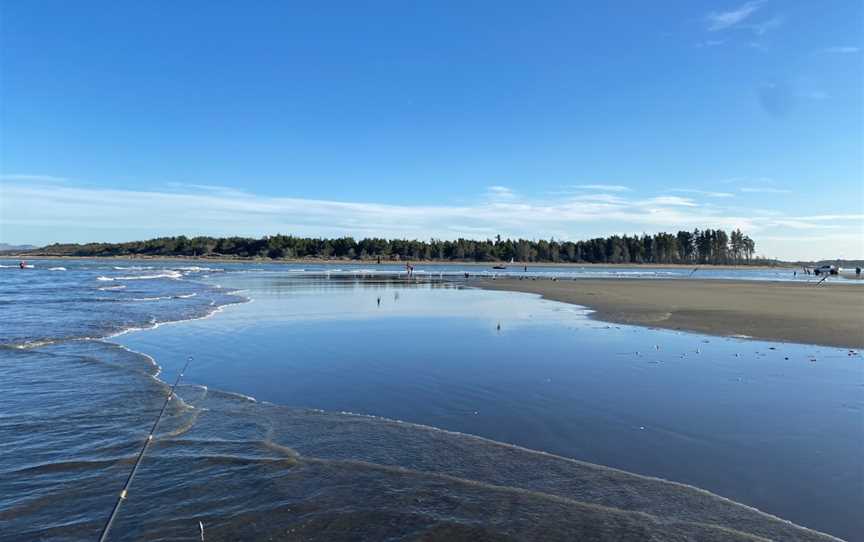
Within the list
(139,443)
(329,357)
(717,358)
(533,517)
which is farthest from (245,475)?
(717,358)

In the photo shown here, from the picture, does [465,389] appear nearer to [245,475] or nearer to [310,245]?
[245,475]

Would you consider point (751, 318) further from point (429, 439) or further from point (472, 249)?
point (472, 249)

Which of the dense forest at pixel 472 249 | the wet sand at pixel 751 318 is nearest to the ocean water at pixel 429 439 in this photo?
the wet sand at pixel 751 318

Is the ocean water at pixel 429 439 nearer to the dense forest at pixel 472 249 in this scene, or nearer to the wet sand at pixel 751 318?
the wet sand at pixel 751 318

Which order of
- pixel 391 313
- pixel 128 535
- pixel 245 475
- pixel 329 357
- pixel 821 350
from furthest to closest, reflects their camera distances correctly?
pixel 391 313, pixel 821 350, pixel 329 357, pixel 245 475, pixel 128 535

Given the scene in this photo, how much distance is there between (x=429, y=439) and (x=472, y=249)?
183m

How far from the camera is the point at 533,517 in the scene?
16.6 ft

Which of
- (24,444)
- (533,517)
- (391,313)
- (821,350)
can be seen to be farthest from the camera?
(391,313)

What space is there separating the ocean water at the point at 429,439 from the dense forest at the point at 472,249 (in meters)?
168

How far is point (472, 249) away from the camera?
189m

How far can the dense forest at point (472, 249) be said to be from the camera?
597ft

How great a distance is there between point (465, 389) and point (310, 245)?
582 feet

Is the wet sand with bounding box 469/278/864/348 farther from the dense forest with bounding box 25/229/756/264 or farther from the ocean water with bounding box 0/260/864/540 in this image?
the dense forest with bounding box 25/229/756/264

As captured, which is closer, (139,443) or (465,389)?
(139,443)
